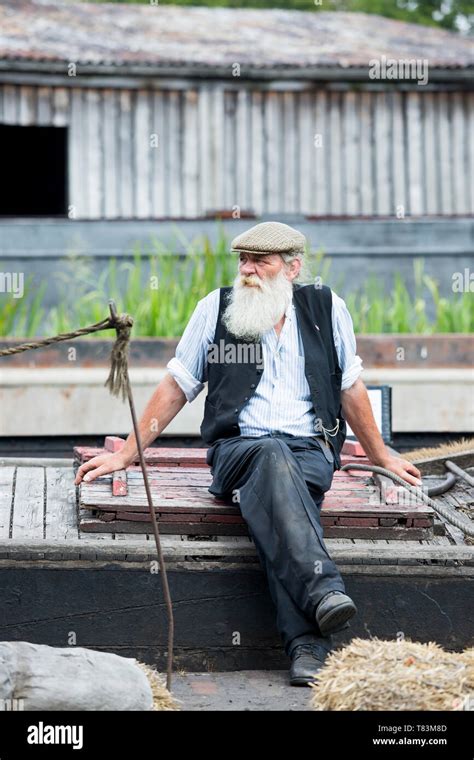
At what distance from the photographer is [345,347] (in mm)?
5156

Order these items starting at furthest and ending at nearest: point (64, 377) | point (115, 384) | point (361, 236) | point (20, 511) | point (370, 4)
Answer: point (370, 4) → point (361, 236) → point (64, 377) → point (20, 511) → point (115, 384)

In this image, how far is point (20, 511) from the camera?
525 centimetres

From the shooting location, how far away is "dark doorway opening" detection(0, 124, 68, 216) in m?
17.5

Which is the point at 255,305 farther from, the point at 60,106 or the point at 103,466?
the point at 60,106

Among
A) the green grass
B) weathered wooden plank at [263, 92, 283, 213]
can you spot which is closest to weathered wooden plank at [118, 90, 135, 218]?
weathered wooden plank at [263, 92, 283, 213]

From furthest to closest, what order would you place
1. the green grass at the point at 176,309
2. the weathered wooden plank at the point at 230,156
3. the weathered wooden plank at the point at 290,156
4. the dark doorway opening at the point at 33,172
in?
the dark doorway opening at the point at 33,172 < the weathered wooden plank at the point at 290,156 < the weathered wooden plank at the point at 230,156 < the green grass at the point at 176,309

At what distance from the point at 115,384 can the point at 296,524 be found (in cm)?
94

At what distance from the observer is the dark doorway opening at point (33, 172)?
1753 centimetres

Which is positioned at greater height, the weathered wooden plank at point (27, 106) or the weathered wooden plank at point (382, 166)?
the weathered wooden plank at point (27, 106)

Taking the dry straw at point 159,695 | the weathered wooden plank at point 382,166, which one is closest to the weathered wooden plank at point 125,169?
the weathered wooden plank at point 382,166

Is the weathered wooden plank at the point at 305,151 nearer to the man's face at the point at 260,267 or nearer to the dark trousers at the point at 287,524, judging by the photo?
the man's face at the point at 260,267
